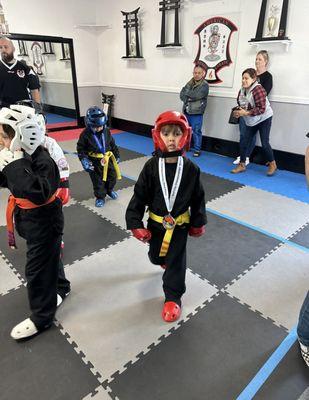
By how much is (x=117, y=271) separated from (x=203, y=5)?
546 centimetres

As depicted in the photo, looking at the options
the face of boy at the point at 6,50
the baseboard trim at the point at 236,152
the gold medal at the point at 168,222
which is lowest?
the baseboard trim at the point at 236,152

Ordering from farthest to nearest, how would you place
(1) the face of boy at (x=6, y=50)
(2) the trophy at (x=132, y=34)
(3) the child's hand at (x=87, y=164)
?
(2) the trophy at (x=132, y=34) < (1) the face of boy at (x=6, y=50) < (3) the child's hand at (x=87, y=164)

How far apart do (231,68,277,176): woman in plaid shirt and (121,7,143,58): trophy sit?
3.56 metres

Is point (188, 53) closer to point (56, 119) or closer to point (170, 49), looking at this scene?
point (170, 49)

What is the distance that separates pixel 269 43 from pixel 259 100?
1134 millimetres

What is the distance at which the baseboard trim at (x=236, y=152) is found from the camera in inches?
198

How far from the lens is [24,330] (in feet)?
6.29

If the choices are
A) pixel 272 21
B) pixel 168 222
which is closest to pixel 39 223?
pixel 168 222

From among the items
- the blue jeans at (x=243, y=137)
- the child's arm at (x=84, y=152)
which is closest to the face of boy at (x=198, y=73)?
the blue jeans at (x=243, y=137)

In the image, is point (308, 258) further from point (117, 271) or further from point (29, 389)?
point (29, 389)

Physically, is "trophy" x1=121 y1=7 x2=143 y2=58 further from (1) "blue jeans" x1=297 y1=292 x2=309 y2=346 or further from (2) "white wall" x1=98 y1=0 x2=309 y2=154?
(1) "blue jeans" x1=297 y1=292 x2=309 y2=346

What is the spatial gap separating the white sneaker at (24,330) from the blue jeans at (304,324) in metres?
1.71

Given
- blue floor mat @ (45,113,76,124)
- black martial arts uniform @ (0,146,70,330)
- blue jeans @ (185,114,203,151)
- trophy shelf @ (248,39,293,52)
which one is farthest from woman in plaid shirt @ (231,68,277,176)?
blue floor mat @ (45,113,76,124)

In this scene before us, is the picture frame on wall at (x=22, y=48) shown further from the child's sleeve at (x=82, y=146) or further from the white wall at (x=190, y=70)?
the child's sleeve at (x=82, y=146)
